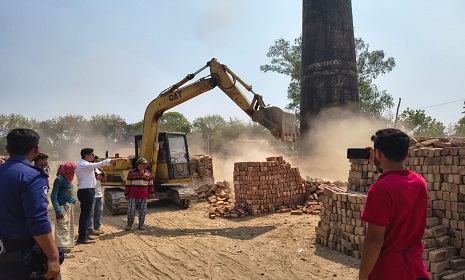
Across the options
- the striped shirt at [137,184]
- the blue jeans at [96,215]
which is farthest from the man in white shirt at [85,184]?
the striped shirt at [137,184]

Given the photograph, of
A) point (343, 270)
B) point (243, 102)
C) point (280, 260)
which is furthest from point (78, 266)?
point (243, 102)

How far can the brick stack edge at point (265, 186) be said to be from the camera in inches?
395

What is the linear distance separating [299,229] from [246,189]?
2.64 metres

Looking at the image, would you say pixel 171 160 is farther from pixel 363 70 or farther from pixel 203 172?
pixel 363 70

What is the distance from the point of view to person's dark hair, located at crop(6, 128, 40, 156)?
2.75 meters

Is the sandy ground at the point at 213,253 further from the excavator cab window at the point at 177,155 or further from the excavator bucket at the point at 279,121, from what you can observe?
the excavator cab window at the point at 177,155

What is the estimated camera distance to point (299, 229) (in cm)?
782

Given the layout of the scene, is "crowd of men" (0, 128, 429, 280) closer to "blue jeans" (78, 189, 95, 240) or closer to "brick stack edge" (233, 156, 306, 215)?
"blue jeans" (78, 189, 95, 240)

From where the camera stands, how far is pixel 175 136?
12.0m

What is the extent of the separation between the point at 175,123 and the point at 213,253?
4899 cm

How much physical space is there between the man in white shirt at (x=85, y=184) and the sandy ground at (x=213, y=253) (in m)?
0.40

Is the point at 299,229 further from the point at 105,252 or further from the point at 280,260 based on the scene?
the point at 105,252

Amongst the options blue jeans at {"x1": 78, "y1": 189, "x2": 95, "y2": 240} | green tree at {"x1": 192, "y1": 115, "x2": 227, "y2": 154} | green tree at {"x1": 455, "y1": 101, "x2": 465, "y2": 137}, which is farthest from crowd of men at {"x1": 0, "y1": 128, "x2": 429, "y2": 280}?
green tree at {"x1": 192, "y1": 115, "x2": 227, "y2": 154}

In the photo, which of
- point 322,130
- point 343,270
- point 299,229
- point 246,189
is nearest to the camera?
point 343,270
